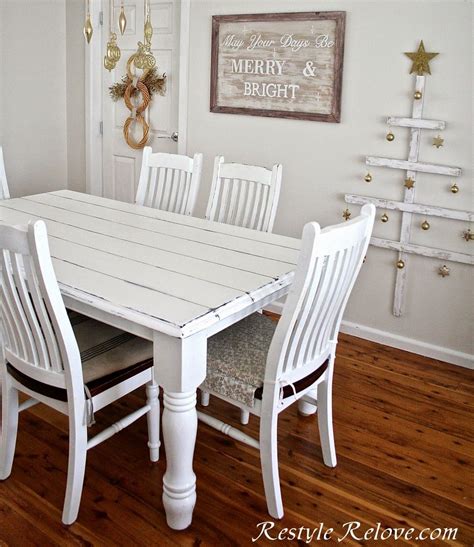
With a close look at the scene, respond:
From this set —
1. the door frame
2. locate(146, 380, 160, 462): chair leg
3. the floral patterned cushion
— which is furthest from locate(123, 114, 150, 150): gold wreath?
locate(146, 380, 160, 462): chair leg

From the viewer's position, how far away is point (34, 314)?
1827 millimetres

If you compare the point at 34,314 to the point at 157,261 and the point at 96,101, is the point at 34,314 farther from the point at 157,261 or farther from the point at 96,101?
the point at 96,101

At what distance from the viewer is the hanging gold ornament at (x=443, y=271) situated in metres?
3.13

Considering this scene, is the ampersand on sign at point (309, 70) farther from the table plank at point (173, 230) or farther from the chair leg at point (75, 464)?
the chair leg at point (75, 464)

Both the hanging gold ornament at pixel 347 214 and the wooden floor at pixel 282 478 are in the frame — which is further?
the hanging gold ornament at pixel 347 214

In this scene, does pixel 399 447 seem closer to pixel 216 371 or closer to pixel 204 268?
pixel 216 371

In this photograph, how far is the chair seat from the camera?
1.97 metres

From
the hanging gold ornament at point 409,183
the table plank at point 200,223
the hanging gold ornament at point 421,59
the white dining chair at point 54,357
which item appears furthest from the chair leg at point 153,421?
the hanging gold ornament at point 421,59

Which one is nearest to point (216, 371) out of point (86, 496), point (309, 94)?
point (86, 496)

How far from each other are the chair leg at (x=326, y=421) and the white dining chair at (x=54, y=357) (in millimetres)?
606

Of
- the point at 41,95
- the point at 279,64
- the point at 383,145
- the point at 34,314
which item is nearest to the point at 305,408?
the point at 34,314

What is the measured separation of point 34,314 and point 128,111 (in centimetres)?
276

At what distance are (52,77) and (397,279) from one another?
9.44 ft

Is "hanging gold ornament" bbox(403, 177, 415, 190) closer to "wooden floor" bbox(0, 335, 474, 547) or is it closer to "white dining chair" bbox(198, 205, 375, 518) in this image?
"wooden floor" bbox(0, 335, 474, 547)
